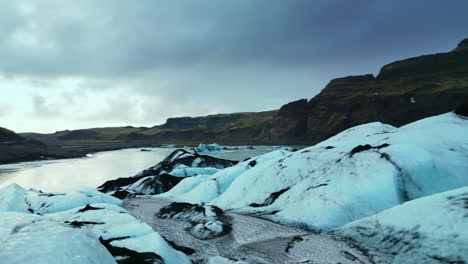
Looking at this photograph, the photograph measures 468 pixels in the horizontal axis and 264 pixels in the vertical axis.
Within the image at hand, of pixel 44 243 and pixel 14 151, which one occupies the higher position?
pixel 14 151

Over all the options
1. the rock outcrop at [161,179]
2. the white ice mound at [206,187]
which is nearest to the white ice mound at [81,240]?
the white ice mound at [206,187]

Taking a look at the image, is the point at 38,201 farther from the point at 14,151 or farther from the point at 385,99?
the point at 385,99

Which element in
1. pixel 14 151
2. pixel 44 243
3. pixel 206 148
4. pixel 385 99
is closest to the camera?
pixel 44 243

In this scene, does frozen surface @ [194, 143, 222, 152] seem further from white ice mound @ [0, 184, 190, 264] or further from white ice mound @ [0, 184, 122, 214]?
white ice mound @ [0, 184, 190, 264]

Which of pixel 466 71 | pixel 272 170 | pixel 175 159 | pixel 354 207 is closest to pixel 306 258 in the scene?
pixel 354 207

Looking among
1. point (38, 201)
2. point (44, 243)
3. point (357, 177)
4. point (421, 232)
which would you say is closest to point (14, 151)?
point (38, 201)

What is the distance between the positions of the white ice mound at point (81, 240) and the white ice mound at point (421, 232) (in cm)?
790

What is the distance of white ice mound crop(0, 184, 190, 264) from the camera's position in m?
6.21

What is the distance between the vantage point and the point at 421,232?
30.2ft

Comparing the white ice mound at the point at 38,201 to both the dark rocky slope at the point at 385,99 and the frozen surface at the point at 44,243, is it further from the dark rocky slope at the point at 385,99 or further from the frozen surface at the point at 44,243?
the dark rocky slope at the point at 385,99

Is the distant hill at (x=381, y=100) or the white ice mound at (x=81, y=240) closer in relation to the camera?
the white ice mound at (x=81, y=240)

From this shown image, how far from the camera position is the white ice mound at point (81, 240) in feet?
20.4

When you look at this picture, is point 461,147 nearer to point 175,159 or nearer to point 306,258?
point 306,258

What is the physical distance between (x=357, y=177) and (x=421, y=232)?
19.9 feet
